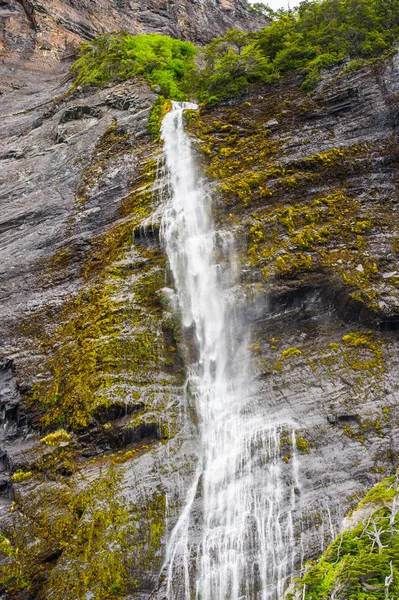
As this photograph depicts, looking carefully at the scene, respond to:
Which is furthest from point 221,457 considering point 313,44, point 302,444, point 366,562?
point 313,44

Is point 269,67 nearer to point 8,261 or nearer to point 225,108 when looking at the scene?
point 225,108

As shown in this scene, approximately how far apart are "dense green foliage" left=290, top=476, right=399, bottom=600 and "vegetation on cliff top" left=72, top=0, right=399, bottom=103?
1184 cm

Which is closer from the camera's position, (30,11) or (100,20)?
(30,11)

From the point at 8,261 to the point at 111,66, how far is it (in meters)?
10.4

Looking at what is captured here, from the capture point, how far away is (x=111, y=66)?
18797 mm

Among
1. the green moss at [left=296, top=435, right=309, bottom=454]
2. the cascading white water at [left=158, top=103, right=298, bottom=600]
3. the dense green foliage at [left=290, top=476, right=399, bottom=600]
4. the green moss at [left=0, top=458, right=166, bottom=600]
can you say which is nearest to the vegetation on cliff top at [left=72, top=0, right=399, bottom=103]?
the cascading white water at [left=158, top=103, right=298, bottom=600]

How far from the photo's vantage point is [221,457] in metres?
A: 8.22

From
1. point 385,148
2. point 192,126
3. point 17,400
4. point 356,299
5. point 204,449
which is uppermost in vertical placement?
point 192,126

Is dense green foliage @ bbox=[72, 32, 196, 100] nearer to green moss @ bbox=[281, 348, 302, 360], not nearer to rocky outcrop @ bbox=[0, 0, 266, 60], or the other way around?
rocky outcrop @ bbox=[0, 0, 266, 60]

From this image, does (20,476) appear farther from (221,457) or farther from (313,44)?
(313,44)

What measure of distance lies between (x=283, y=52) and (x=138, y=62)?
6.29 m

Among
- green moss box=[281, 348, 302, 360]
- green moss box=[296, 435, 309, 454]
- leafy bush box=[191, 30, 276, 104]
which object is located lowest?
green moss box=[296, 435, 309, 454]

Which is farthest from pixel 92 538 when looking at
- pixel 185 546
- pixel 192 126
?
pixel 192 126

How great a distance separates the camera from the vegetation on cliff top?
45.1 ft
